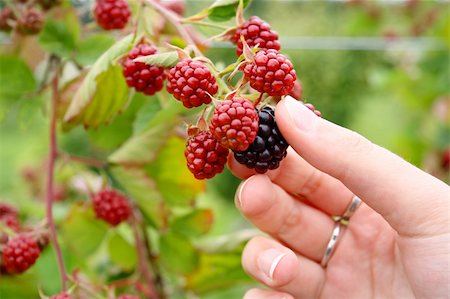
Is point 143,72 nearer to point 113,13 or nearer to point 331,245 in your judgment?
point 113,13

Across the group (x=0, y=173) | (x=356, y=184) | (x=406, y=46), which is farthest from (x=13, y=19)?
(x=0, y=173)

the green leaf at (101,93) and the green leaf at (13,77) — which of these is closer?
the green leaf at (101,93)

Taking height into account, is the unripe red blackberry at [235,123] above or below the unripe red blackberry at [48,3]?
above

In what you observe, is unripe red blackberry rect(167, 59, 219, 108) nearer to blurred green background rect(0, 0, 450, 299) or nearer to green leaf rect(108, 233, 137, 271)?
blurred green background rect(0, 0, 450, 299)

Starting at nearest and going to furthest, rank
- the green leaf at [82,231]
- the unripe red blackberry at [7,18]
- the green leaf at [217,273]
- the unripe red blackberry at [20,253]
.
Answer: the unripe red blackberry at [20,253] → the unripe red blackberry at [7,18] → the green leaf at [82,231] → the green leaf at [217,273]

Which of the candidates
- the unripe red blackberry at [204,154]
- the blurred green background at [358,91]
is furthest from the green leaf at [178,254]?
the unripe red blackberry at [204,154]

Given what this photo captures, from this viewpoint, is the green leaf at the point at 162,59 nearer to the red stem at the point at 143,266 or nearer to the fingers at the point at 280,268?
the fingers at the point at 280,268

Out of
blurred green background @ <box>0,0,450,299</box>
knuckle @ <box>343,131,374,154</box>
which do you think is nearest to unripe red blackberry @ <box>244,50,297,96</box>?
knuckle @ <box>343,131,374,154</box>
